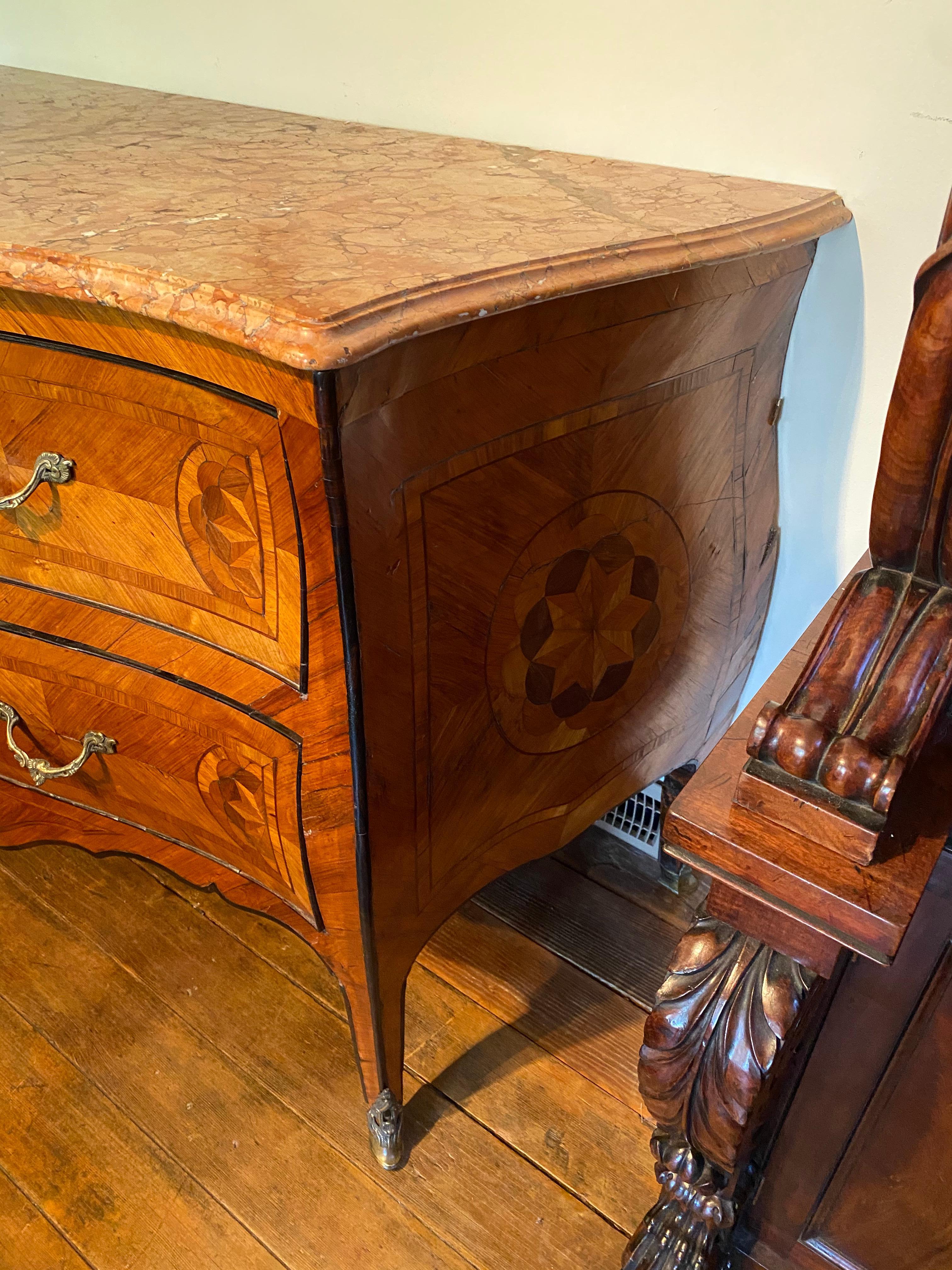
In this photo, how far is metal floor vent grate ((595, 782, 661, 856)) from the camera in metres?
1.28

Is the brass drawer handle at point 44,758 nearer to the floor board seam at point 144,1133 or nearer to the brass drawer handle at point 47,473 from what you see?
the brass drawer handle at point 47,473

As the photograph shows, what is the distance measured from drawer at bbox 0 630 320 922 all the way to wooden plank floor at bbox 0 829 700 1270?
328 millimetres

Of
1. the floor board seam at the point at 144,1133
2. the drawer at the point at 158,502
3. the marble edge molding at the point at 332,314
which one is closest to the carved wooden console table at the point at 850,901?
the marble edge molding at the point at 332,314

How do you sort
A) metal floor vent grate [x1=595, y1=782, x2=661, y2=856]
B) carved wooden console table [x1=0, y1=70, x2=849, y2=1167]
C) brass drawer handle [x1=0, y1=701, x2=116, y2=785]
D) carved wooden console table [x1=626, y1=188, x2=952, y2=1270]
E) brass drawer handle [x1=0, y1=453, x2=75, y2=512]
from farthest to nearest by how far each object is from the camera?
metal floor vent grate [x1=595, y1=782, x2=661, y2=856] < brass drawer handle [x1=0, y1=701, x2=116, y2=785] < brass drawer handle [x1=0, y1=453, x2=75, y2=512] < carved wooden console table [x1=0, y1=70, x2=849, y2=1167] < carved wooden console table [x1=626, y1=188, x2=952, y2=1270]

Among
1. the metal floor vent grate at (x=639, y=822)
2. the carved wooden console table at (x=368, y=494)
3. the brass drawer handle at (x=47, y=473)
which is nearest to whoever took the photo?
the carved wooden console table at (x=368, y=494)

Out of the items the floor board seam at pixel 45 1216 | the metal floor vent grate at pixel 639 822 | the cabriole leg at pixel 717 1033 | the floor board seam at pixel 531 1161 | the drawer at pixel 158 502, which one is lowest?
the floor board seam at pixel 45 1216

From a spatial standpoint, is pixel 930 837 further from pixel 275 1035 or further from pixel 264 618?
pixel 275 1035

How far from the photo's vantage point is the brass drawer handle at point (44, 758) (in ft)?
2.72

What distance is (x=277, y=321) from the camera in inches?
18.3

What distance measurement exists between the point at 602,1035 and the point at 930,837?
743 mm

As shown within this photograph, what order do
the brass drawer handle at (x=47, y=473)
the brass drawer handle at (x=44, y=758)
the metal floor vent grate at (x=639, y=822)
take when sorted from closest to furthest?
the brass drawer handle at (x=47, y=473)
the brass drawer handle at (x=44, y=758)
the metal floor vent grate at (x=639, y=822)

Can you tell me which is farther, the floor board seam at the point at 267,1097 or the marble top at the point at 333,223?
the floor board seam at the point at 267,1097

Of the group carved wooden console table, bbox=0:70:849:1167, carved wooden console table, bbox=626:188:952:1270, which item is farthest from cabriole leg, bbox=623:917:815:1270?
carved wooden console table, bbox=0:70:849:1167

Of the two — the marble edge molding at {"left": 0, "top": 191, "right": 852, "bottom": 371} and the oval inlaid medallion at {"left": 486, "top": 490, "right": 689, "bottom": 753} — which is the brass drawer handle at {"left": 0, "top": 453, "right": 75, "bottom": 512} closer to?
the marble edge molding at {"left": 0, "top": 191, "right": 852, "bottom": 371}
